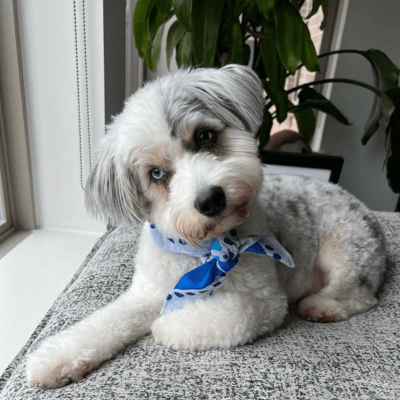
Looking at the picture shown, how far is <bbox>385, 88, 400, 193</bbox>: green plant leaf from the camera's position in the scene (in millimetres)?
1788

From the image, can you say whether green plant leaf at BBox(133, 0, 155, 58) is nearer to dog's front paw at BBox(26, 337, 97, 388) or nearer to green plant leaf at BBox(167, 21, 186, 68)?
green plant leaf at BBox(167, 21, 186, 68)

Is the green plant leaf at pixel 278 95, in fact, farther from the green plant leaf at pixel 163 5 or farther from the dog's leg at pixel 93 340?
the dog's leg at pixel 93 340

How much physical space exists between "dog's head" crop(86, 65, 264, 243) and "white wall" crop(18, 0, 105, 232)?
2.59ft

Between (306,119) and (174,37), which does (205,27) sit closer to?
(174,37)

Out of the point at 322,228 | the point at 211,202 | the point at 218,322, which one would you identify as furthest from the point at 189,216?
the point at 322,228

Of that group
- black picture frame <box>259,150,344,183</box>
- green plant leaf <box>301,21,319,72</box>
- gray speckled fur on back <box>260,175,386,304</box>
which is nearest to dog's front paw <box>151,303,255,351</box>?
gray speckled fur on back <box>260,175,386,304</box>

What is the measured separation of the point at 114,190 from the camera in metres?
0.87

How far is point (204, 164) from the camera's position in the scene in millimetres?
774

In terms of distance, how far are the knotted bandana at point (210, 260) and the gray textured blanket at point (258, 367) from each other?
0.13 meters

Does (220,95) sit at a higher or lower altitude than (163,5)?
lower

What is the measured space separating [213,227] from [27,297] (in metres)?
0.91

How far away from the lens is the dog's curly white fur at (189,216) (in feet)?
2.50

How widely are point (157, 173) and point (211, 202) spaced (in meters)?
0.18

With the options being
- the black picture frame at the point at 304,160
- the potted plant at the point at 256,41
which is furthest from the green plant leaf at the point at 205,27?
the black picture frame at the point at 304,160
